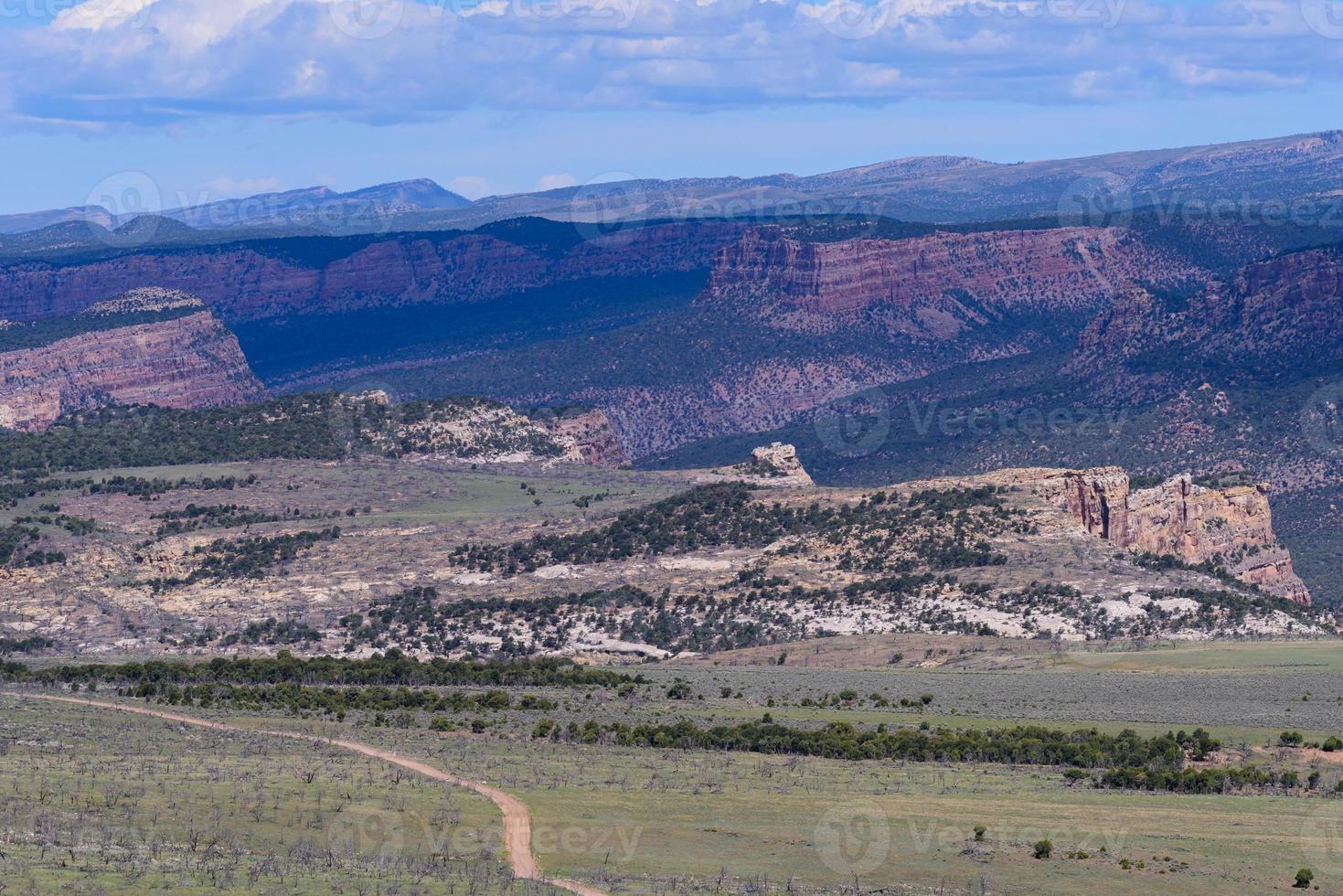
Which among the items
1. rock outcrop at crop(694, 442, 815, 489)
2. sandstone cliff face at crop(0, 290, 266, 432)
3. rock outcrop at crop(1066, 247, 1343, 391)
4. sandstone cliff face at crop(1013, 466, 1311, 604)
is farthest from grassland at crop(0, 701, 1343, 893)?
sandstone cliff face at crop(0, 290, 266, 432)

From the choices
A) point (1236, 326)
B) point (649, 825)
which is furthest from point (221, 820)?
point (1236, 326)

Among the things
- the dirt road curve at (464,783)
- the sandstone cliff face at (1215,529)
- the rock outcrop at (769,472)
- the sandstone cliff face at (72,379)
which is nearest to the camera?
the dirt road curve at (464,783)

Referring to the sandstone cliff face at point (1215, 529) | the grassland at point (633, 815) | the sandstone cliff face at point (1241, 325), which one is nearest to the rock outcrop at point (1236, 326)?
the sandstone cliff face at point (1241, 325)

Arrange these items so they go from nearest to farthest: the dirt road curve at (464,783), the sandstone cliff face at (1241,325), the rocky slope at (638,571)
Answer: the dirt road curve at (464,783), the rocky slope at (638,571), the sandstone cliff face at (1241,325)

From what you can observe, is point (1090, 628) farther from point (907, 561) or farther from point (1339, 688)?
point (1339, 688)

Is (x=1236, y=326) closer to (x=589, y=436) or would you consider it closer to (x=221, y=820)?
(x=589, y=436)

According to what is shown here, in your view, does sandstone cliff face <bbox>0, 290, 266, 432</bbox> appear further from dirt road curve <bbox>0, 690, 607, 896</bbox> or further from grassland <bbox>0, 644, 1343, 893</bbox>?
grassland <bbox>0, 644, 1343, 893</bbox>

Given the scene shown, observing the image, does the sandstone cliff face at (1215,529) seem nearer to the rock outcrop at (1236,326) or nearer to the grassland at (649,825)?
the grassland at (649,825)
